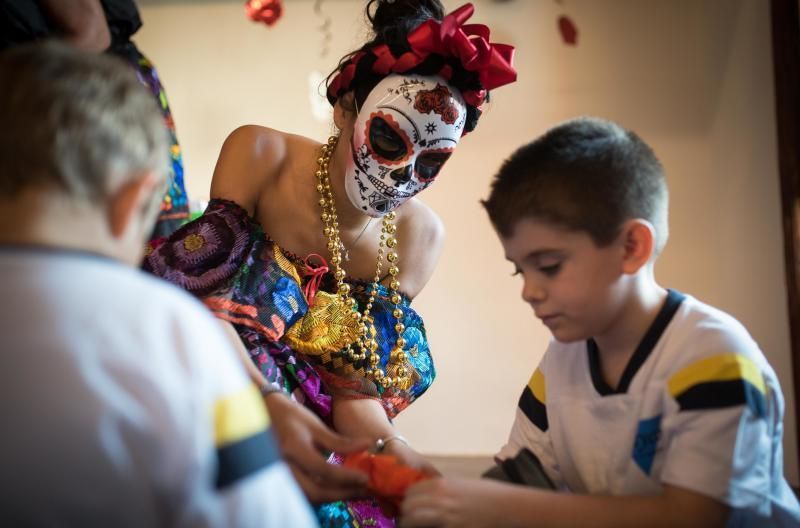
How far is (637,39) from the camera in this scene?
2.59 metres

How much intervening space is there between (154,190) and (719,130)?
7.35 feet

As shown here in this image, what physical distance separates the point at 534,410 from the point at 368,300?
0.44 m

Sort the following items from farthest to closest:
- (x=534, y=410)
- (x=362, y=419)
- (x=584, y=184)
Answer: (x=362, y=419) < (x=534, y=410) < (x=584, y=184)

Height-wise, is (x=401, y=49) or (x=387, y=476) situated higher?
(x=401, y=49)

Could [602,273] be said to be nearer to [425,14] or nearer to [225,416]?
[225,416]

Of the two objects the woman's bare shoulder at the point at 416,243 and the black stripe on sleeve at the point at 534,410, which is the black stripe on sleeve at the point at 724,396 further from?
the woman's bare shoulder at the point at 416,243

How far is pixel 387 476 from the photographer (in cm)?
89

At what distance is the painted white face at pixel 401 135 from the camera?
130 centimetres

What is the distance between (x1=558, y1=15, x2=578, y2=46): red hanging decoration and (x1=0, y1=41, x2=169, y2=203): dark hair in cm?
219

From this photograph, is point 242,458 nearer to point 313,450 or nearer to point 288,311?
point 313,450

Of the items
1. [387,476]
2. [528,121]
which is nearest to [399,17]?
[387,476]

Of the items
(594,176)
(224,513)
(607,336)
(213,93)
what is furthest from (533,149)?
(213,93)

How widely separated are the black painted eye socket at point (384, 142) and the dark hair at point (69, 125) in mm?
659

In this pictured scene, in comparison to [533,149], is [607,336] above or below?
below
